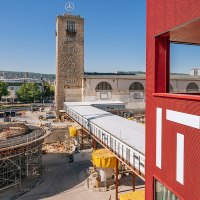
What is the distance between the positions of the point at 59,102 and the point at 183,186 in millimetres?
51547

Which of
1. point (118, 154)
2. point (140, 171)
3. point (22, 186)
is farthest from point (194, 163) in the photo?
point (22, 186)

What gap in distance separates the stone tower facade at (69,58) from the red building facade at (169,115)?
47540mm

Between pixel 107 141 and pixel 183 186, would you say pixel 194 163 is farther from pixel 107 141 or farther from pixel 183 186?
pixel 107 141

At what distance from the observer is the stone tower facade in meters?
57.3

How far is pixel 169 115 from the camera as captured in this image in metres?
9.49

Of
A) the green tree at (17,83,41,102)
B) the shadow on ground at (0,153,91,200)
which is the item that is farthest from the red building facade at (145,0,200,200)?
the green tree at (17,83,41,102)

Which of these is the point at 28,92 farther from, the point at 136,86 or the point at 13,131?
the point at 13,131

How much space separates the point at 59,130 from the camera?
4647cm

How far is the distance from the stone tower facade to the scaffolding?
2945 cm

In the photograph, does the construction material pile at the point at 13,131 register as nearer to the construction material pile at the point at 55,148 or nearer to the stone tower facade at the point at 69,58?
the construction material pile at the point at 55,148

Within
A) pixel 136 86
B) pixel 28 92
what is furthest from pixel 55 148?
pixel 28 92

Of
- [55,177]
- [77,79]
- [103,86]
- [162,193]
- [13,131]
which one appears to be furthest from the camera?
[77,79]

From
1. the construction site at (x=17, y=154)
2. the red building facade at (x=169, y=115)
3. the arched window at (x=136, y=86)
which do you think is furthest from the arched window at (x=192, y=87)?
the red building facade at (x=169, y=115)

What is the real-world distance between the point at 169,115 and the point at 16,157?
20.6 m
